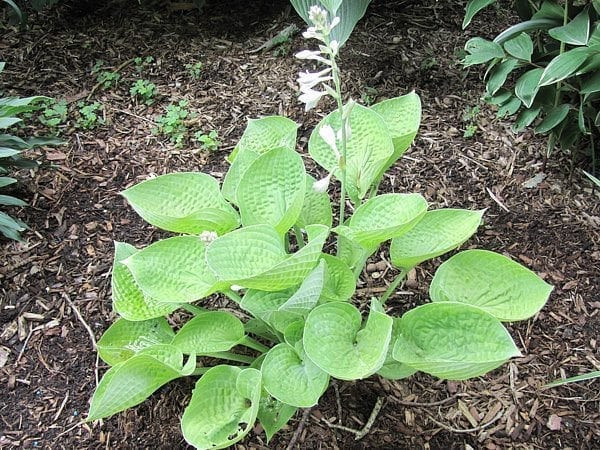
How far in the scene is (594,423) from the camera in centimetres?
172

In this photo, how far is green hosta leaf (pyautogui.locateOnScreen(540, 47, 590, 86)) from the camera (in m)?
1.89

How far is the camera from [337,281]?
1531 mm

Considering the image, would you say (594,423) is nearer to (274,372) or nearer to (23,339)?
(274,372)

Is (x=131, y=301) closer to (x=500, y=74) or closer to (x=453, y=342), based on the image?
(x=453, y=342)

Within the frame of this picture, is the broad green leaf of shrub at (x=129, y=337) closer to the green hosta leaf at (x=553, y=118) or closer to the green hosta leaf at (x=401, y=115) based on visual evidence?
the green hosta leaf at (x=401, y=115)

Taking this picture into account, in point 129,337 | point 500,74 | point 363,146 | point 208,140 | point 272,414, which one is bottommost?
point 272,414

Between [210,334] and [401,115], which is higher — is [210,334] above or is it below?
below

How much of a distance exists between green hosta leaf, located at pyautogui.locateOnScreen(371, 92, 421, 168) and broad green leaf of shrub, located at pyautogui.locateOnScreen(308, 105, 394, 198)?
0.06 m

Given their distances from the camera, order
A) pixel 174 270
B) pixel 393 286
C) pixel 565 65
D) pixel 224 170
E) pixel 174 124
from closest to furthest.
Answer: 1. pixel 174 270
2. pixel 393 286
3. pixel 565 65
4. pixel 224 170
5. pixel 174 124

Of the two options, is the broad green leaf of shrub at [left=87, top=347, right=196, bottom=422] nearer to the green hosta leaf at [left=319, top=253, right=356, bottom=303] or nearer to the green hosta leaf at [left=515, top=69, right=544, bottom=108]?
the green hosta leaf at [left=319, top=253, right=356, bottom=303]

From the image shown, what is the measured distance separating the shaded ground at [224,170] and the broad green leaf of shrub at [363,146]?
51 centimetres

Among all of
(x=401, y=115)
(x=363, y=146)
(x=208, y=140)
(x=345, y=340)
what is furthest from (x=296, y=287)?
(x=208, y=140)

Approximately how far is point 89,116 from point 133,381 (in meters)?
1.44

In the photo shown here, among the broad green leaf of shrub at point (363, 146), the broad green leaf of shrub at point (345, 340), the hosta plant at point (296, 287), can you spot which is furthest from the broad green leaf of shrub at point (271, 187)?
the broad green leaf of shrub at point (345, 340)
